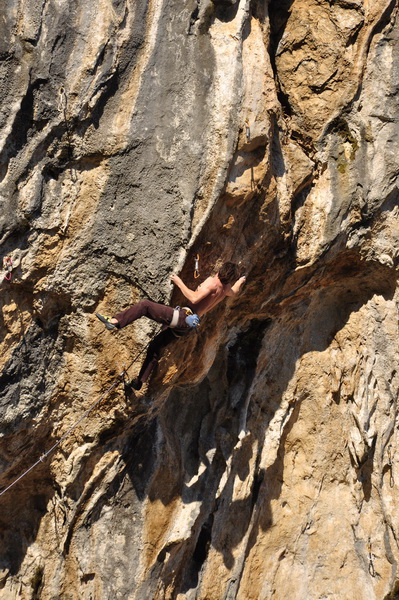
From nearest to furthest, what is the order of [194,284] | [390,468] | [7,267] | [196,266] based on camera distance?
[7,267] → [196,266] → [194,284] → [390,468]

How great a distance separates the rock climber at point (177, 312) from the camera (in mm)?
6637

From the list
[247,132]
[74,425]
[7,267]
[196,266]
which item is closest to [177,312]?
[196,266]

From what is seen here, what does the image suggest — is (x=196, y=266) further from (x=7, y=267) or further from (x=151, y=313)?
(x=7, y=267)

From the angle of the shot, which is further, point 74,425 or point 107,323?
point 74,425

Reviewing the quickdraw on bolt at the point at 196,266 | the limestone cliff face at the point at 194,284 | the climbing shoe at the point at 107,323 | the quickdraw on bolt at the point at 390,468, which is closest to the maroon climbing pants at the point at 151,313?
the climbing shoe at the point at 107,323

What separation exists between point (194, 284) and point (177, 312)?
576 millimetres

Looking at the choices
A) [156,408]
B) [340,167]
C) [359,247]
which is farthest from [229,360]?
[340,167]

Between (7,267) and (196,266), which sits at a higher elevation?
(7,267)

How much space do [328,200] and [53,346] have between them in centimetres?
352

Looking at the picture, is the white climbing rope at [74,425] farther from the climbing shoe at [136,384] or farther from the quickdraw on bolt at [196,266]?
the quickdraw on bolt at [196,266]

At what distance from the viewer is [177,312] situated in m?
6.70

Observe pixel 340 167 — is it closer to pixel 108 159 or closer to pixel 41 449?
pixel 108 159

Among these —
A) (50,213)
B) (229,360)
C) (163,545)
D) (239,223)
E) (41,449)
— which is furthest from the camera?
(229,360)

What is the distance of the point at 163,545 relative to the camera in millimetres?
8188
